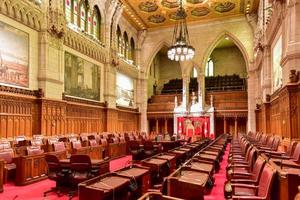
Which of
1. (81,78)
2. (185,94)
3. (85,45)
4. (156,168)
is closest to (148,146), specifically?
(156,168)

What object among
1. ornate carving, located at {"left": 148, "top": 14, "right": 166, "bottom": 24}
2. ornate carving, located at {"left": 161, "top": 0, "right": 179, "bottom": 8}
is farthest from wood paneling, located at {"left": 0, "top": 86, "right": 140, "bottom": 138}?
ornate carving, located at {"left": 148, "top": 14, "right": 166, "bottom": 24}

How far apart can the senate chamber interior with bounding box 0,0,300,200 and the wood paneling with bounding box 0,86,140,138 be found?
5 centimetres

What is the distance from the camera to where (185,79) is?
24.0m

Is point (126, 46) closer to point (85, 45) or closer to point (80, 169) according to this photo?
point (85, 45)

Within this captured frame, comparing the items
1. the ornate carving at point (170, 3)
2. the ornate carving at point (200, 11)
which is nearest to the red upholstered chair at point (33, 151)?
the ornate carving at point (170, 3)

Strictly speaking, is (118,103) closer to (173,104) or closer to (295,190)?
(173,104)

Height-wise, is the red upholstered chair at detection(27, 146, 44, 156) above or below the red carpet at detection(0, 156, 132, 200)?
above

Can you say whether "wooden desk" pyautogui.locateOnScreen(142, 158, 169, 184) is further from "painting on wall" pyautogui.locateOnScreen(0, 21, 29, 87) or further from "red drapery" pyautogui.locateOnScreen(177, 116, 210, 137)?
"red drapery" pyautogui.locateOnScreen(177, 116, 210, 137)

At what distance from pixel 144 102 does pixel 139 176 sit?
64.6 ft

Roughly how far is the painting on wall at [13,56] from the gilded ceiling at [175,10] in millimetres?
9380

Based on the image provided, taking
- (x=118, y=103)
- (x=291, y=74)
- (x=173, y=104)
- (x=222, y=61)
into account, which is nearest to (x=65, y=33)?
(x=118, y=103)

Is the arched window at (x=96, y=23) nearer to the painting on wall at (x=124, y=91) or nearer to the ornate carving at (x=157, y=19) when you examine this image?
the painting on wall at (x=124, y=91)

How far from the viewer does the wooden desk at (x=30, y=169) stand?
7066 mm

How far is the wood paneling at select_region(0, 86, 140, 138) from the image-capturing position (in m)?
10.7
